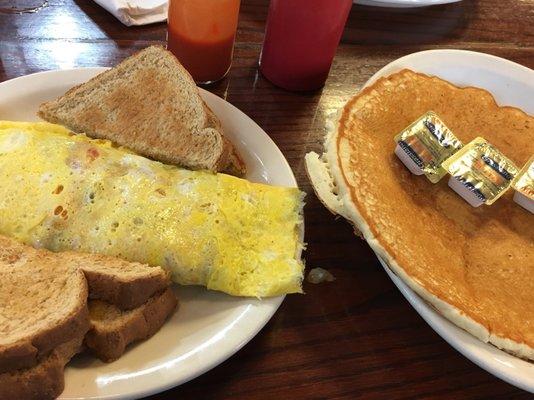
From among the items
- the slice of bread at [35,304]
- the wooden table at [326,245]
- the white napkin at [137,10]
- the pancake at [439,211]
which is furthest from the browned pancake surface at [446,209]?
the white napkin at [137,10]

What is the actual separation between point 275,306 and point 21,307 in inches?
17.2

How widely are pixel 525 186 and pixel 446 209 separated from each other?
19 centimetres

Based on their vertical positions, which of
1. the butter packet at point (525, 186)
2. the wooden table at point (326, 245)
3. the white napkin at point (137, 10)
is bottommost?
the wooden table at point (326, 245)

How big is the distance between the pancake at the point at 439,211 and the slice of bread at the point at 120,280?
1.27 feet

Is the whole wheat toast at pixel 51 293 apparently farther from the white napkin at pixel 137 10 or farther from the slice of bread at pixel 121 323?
the white napkin at pixel 137 10

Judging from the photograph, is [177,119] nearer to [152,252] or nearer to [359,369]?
[152,252]

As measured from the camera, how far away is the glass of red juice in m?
1.39

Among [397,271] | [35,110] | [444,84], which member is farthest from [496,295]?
[35,110]

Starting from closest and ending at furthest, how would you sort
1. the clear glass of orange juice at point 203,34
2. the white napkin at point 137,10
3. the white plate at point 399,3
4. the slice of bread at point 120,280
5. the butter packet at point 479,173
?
the slice of bread at point 120,280
the butter packet at point 479,173
the clear glass of orange juice at point 203,34
the white napkin at point 137,10
the white plate at point 399,3

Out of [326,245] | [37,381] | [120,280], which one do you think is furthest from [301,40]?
[37,381]

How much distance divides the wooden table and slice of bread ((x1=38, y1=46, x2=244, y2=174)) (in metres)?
0.28

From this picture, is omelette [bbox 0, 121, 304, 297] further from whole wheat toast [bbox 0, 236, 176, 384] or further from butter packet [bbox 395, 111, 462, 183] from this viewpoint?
butter packet [bbox 395, 111, 462, 183]

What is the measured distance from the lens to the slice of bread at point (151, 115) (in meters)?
1.17

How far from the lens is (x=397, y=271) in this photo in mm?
992
